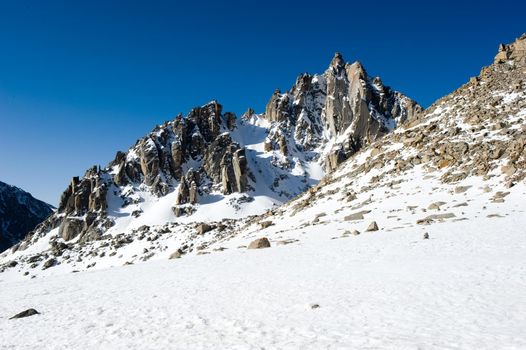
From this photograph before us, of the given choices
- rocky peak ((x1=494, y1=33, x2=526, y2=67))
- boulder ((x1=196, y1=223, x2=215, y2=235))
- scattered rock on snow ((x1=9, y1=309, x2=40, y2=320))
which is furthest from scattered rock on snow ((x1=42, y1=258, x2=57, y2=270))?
rocky peak ((x1=494, y1=33, x2=526, y2=67))

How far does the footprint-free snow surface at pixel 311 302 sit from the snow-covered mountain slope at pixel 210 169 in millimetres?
105895

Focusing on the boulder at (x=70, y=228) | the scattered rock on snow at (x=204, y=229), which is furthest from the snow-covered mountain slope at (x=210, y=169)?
the scattered rock on snow at (x=204, y=229)

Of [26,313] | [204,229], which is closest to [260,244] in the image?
[26,313]

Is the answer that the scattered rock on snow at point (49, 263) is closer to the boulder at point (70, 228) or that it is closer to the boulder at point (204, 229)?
the boulder at point (70, 228)

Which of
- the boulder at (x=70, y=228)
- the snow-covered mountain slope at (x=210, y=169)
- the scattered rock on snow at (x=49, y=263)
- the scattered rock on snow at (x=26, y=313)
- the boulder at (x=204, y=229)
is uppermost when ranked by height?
the snow-covered mountain slope at (x=210, y=169)

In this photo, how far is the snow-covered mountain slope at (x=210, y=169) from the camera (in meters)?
138

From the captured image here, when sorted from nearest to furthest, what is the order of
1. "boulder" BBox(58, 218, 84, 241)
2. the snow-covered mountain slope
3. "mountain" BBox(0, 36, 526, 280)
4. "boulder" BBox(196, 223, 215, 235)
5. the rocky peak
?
"mountain" BBox(0, 36, 526, 280), the rocky peak, "boulder" BBox(196, 223, 215, 235), "boulder" BBox(58, 218, 84, 241), the snow-covered mountain slope

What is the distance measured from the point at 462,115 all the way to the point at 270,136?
141345mm

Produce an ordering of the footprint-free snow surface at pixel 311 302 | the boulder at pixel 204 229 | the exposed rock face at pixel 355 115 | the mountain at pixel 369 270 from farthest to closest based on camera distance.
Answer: the exposed rock face at pixel 355 115 → the boulder at pixel 204 229 → the mountain at pixel 369 270 → the footprint-free snow surface at pixel 311 302

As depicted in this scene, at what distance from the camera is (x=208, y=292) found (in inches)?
643

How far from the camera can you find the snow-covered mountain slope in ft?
452

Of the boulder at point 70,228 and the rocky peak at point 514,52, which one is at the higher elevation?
the rocky peak at point 514,52

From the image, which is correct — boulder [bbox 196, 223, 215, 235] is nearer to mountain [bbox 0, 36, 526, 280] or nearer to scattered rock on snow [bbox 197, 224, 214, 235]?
scattered rock on snow [bbox 197, 224, 214, 235]

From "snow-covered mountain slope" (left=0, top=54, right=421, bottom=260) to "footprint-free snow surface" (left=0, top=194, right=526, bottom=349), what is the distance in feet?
347
